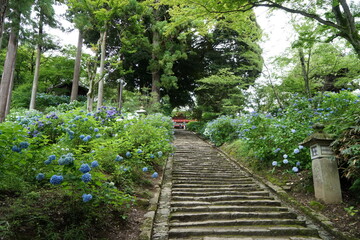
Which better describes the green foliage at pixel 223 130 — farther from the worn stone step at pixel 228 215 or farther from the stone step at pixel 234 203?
the worn stone step at pixel 228 215

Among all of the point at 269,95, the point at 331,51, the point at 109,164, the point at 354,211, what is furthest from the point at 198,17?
the point at 269,95

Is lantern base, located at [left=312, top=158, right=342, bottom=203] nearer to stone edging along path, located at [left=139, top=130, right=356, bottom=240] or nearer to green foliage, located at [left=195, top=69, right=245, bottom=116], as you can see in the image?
stone edging along path, located at [left=139, top=130, right=356, bottom=240]

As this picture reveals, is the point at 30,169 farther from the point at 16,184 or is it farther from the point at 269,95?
the point at 269,95

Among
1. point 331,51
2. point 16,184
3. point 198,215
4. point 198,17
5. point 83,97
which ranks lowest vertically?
point 198,215

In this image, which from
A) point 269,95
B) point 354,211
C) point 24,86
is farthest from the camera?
point 24,86

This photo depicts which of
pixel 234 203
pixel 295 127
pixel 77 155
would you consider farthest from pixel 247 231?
pixel 295 127

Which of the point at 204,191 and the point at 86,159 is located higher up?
the point at 86,159

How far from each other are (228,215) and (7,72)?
48.7 ft

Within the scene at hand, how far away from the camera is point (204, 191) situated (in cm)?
543

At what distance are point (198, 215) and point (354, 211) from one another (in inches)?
102

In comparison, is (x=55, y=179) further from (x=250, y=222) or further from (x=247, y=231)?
(x=250, y=222)

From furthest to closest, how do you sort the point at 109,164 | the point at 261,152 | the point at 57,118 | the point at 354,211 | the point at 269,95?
the point at 269,95 → the point at 261,152 → the point at 57,118 → the point at 109,164 → the point at 354,211

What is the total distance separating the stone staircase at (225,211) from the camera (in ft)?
11.8

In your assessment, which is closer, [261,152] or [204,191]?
[204,191]
